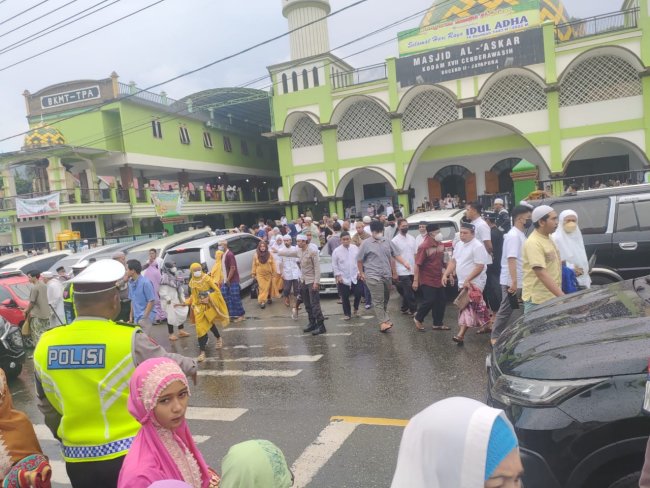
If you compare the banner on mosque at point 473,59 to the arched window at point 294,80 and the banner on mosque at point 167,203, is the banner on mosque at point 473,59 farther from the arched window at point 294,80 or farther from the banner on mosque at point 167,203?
the banner on mosque at point 167,203

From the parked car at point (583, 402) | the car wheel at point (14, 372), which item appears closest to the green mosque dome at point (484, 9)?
the car wheel at point (14, 372)

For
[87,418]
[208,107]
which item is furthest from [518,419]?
[208,107]

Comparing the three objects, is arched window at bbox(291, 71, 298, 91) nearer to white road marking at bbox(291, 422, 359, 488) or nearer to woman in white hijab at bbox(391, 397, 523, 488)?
white road marking at bbox(291, 422, 359, 488)

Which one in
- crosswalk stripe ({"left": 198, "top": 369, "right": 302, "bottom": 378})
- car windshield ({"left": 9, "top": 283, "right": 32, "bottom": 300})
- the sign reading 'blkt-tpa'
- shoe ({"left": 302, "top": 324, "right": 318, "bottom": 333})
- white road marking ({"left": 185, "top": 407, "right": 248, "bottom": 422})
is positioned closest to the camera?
white road marking ({"left": 185, "top": 407, "right": 248, "bottom": 422})

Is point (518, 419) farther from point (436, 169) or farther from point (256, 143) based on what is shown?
point (256, 143)

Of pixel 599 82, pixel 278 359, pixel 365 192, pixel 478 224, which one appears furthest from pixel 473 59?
pixel 278 359

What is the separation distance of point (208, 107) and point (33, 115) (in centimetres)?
982

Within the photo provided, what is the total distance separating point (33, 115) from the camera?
94.1ft

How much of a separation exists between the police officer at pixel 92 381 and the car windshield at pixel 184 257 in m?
9.60

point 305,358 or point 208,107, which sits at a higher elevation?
point 208,107

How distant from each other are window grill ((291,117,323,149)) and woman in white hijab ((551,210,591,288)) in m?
21.4

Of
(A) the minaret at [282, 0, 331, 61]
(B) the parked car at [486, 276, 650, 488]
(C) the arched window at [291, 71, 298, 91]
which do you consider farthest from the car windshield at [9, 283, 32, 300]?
(A) the minaret at [282, 0, 331, 61]

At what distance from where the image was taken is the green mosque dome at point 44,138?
24.3m

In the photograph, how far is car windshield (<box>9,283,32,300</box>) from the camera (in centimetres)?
1023
